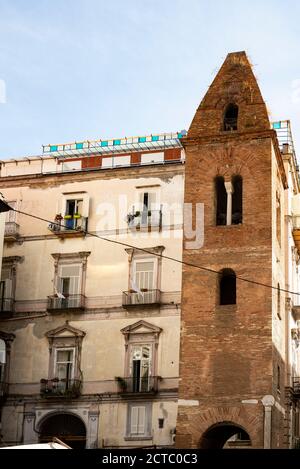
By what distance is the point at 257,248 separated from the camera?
3378cm

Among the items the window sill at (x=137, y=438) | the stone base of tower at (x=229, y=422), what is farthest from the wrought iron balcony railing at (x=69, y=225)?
the stone base of tower at (x=229, y=422)

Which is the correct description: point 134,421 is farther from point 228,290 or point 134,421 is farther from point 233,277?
point 233,277

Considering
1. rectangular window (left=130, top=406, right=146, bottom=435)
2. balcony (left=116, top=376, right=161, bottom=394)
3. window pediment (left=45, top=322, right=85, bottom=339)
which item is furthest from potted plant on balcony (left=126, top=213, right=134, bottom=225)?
rectangular window (left=130, top=406, right=146, bottom=435)

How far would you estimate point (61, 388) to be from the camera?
3981 centimetres

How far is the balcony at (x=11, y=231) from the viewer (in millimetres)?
42531

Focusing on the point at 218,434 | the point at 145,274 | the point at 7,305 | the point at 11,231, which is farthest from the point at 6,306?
the point at 218,434

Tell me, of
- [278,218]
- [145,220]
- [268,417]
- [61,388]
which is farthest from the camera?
[145,220]

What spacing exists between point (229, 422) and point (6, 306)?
1340 centimetres

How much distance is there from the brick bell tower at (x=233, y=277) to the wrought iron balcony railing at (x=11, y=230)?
10378 millimetres

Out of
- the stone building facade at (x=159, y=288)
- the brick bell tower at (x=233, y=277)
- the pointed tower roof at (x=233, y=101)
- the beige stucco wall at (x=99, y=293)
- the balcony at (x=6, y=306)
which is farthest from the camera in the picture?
the balcony at (x=6, y=306)

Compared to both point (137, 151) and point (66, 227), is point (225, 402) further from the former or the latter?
point (137, 151)

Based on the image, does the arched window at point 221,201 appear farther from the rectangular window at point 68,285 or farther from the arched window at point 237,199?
the rectangular window at point 68,285

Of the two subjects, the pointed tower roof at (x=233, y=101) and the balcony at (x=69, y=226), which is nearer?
the pointed tower roof at (x=233, y=101)
